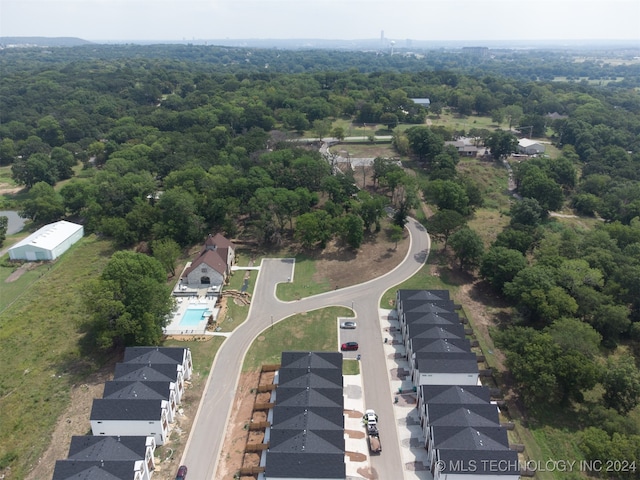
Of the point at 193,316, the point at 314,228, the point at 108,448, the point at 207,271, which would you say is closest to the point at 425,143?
the point at 314,228

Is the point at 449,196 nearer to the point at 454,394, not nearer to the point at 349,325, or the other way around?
the point at 349,325

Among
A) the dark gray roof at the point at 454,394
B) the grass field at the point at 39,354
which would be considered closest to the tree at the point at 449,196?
the dark gray roof at the point at 454,394

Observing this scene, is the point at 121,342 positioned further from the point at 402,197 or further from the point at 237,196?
the point at 402,197

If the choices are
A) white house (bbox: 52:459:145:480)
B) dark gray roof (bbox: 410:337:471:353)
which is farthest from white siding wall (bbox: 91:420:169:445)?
dark gray roof (bbox: 410:337:471:353)

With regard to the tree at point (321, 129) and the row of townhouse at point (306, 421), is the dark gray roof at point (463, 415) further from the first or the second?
the tree at point (321, 129)

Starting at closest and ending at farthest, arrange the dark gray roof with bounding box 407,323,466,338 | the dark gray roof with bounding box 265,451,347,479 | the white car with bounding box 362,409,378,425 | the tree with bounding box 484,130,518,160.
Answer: the dark gray roof with bounding box 265,451,347,479, the white car with bounding box 362,409,378,425, the dark gray roof with bounding box 407,323,466,338, the tree with bounding box 484,130,518,160

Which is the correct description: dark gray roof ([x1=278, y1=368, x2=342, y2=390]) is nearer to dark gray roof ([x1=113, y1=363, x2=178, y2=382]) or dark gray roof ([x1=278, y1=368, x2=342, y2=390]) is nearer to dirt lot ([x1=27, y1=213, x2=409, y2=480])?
dirt lot ([x1=27, y1=213, x2=409, y2=480])
